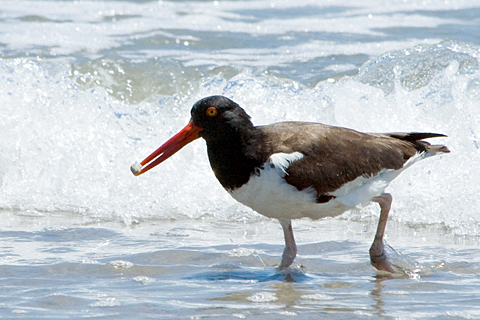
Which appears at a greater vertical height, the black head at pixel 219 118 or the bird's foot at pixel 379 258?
the black head at pixel 219 118

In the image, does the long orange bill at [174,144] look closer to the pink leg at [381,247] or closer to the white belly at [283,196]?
the white belly at [283,196]

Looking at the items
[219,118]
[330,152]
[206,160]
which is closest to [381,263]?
[330,152]

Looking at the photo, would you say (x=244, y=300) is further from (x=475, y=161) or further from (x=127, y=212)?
(x=475, y=161)

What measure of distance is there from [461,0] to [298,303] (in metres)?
11.7

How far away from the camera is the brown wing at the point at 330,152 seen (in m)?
4.95

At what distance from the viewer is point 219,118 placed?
5.11m

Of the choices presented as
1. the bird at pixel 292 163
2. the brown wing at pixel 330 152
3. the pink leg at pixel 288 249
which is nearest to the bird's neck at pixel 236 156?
the bird at pixel 292 163

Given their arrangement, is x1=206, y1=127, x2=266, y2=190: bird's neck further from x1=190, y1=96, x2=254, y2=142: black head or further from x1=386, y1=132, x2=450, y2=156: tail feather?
x1=386, y1=132, x2=450, y2=156: tail feather

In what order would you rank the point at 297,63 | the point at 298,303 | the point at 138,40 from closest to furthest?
the point at 298,303
the point at 297,63
the point at 138,40

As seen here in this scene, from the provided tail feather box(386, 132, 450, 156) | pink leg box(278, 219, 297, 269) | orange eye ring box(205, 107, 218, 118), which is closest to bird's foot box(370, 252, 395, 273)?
pink leg box(278, 219, 297, 269)

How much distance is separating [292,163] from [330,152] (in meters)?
0.42

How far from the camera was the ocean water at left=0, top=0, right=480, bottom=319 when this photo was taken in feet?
15.1

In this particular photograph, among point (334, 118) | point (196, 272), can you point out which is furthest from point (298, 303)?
point (334, 118)

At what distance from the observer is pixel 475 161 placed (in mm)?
7352
